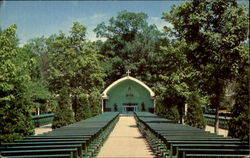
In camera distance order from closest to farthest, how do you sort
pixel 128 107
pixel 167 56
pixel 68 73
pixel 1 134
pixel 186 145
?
pixel 186 145
pixel 1 134
pixel 167 56
pixel 68 73
pixel 128 107

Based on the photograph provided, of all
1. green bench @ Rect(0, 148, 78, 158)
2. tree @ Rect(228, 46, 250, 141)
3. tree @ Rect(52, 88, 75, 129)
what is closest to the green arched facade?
tree @ Rect(52, 88, 75, 129)

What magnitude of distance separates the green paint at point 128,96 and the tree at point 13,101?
33329 mm

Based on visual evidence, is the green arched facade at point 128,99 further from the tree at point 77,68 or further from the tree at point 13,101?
the tree at point 13,101

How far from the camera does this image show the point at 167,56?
91.8 feet

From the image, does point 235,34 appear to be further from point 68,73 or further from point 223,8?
point 68,73

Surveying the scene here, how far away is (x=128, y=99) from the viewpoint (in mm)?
52125

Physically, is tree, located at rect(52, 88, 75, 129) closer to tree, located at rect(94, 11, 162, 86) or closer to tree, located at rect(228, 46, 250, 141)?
tree, located at rect(228, 46, 250, 141)

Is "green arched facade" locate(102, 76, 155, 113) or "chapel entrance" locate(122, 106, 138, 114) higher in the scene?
"green arched facade" locate(102, 76, 155, 113)

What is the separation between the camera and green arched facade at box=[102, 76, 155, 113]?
5183 cm

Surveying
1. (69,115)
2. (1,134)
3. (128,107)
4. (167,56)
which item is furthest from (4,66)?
(128,107)

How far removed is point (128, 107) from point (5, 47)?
38.6m

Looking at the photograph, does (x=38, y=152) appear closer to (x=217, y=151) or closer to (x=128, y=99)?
(x=217, y=151)

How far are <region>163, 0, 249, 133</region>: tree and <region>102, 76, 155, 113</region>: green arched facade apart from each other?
116 ft

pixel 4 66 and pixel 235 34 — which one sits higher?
pixel 235 34
